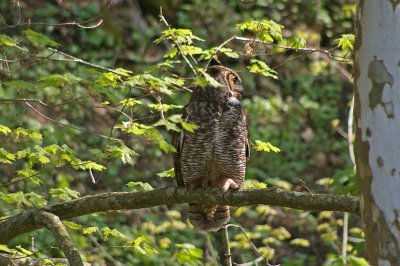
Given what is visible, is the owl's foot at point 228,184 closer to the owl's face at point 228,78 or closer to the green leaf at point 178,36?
the owl's face at point 228,78

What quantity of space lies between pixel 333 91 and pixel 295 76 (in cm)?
54

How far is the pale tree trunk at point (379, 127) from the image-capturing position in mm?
3326

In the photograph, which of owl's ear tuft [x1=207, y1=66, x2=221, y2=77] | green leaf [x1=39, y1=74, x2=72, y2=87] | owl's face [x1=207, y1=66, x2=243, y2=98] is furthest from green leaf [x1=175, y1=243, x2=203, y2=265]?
owl's ear tuft [x1=207, y1=66, x2=221, y2=77]

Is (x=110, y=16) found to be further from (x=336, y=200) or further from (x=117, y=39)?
(x=336, y=200)

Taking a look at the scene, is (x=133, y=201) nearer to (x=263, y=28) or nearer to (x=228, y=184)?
(x=228, y=184)

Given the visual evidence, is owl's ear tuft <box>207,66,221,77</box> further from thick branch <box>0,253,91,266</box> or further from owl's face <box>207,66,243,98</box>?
thick branch <box>0,253,91,266</box>

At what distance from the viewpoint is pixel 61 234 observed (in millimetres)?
4254

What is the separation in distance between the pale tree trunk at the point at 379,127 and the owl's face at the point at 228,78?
1990 mm

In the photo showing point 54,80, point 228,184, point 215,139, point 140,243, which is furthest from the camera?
point 215,139

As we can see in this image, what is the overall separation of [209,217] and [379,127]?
8.29ft

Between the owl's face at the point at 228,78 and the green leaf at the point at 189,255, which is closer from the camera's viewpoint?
the green leaf at the point at 189,255

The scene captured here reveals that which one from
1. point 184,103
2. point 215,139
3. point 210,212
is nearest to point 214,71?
point 215,139

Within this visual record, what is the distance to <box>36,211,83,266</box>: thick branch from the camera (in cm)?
405

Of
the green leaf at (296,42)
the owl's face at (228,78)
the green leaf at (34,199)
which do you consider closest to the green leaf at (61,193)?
the green leaf at (34,199)
